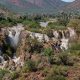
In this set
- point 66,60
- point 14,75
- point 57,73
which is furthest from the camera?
point 66,60

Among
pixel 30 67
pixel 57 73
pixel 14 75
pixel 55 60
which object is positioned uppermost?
pixel 55 60

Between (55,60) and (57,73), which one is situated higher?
(55,60)

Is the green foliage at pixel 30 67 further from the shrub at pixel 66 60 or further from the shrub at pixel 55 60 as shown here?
the shrub at pixel 66 60

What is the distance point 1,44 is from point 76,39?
7953mm

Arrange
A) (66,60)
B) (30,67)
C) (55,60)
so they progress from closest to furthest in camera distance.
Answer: (30,67), (55,60), (66,60)

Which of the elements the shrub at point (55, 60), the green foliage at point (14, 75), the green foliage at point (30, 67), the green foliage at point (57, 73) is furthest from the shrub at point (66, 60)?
the green foliage at point (14, 75)

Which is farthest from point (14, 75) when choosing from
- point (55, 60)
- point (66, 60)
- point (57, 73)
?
point (66, 60)

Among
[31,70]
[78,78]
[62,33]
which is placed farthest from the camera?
[62,33]

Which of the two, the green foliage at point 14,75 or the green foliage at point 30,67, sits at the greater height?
the green foliage at point 30,67

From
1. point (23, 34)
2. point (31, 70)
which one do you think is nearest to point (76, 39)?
point (23, 34)

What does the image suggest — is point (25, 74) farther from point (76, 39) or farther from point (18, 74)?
point (76, 39)

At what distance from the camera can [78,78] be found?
25094mm

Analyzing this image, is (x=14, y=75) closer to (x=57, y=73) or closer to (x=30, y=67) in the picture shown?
(x=30, y=67)

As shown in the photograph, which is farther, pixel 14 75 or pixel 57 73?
pixel 14 75
